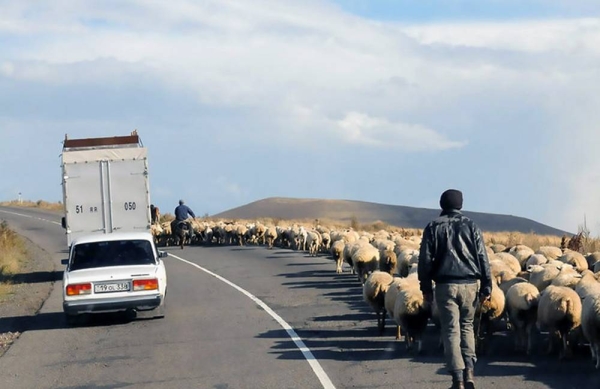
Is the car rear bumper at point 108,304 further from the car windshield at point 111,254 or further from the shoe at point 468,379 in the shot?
the shoe at point 468,379

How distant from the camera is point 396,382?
35.2ft

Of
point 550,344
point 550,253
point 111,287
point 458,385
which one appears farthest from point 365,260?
point 458,385

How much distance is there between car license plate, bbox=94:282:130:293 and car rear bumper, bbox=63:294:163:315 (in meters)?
0.16

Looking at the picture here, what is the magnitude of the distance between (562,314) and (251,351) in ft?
14.1

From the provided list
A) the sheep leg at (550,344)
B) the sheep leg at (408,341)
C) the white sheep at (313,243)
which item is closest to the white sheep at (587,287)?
the sheep leg at (550,344)

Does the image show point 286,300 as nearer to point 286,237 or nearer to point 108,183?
point 108,183

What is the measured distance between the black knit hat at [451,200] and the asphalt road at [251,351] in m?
2.02

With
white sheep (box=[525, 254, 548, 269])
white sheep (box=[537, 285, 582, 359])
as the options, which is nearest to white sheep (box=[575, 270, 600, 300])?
white sheep (box=[537, 285, 582, 359])

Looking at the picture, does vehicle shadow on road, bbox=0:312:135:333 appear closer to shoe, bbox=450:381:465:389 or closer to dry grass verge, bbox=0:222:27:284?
dry grass verge, bbox=0:222:27:284

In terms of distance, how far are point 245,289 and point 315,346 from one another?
8305mm

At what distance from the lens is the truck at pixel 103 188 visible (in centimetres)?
2412

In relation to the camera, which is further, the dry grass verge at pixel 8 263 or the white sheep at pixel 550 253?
the white sheep at pixel 550 253

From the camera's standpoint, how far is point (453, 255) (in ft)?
32.4

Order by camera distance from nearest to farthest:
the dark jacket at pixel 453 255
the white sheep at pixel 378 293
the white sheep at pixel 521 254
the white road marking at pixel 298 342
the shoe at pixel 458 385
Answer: the shoe at pixel 458 385, the dark jacket at pixel 453 255, the white road marking at pixel 298 342, the white sheep at pixel 378 293, the white sheep at pixel 521 254
